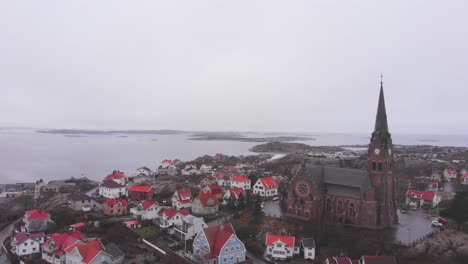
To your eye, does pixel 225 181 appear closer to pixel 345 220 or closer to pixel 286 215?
pixel 286 215

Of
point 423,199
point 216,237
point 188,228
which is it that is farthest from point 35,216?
point 423,199

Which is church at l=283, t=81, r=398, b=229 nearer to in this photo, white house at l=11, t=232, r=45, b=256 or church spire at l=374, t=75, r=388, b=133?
church spire at l=374, t=75, r=388, b=133

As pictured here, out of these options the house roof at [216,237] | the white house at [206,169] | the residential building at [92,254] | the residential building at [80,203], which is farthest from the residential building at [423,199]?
the white house at [206,169]

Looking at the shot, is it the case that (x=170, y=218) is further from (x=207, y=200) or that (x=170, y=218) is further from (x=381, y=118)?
(x=381, y=118)

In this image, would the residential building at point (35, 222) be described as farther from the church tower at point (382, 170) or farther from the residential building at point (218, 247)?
the church tower at point (382, 170)

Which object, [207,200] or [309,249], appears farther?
[207,200]
